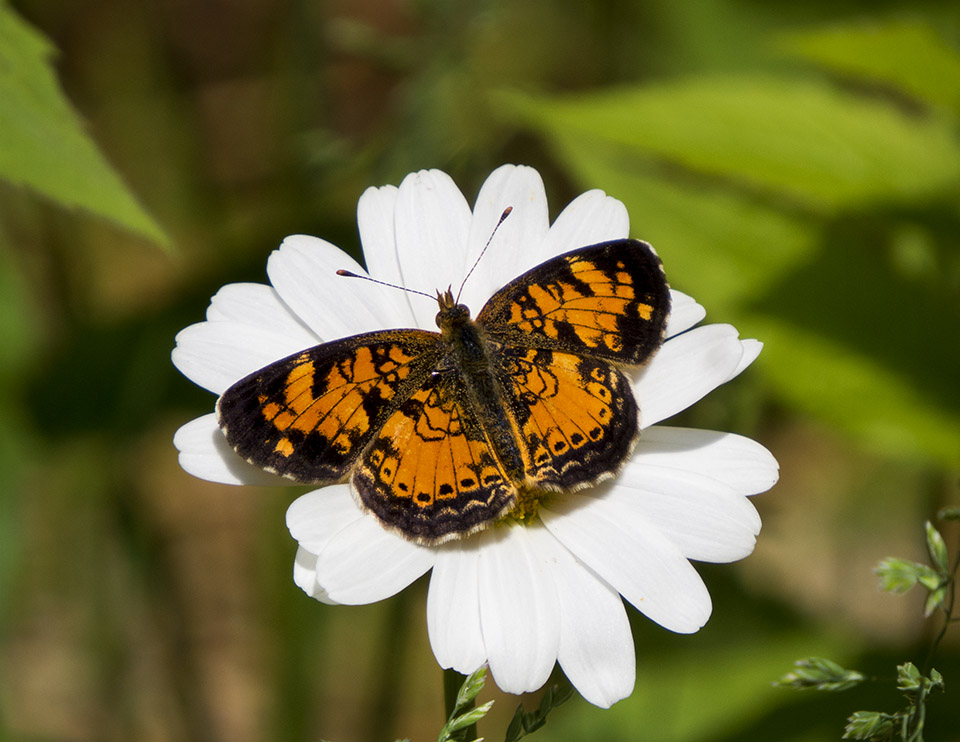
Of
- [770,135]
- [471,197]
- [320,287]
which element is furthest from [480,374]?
[770,135]

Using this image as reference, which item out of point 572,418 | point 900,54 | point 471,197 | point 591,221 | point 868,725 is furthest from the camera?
point 471,197

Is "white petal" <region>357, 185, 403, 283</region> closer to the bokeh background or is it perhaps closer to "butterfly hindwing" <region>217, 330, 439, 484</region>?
"butterfly hindwing" <region>217, 330, 439, 484</region>

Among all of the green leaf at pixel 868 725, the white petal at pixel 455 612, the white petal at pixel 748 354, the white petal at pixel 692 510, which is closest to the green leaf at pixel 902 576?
the green leaf at pixel 868 725

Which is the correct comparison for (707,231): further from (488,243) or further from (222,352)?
(222,352)

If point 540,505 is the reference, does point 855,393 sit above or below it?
below


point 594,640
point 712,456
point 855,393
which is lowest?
point 855,393

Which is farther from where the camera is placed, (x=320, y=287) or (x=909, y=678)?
(x=320, y=287)

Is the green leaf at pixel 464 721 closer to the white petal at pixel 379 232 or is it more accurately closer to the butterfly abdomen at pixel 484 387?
the butterfly abdomen at pixel 484 387

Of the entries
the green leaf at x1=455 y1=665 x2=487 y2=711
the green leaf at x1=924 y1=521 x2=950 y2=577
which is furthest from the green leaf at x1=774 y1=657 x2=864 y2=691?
the green leaf at x1=455 y1=665 x2=487 y2=711
